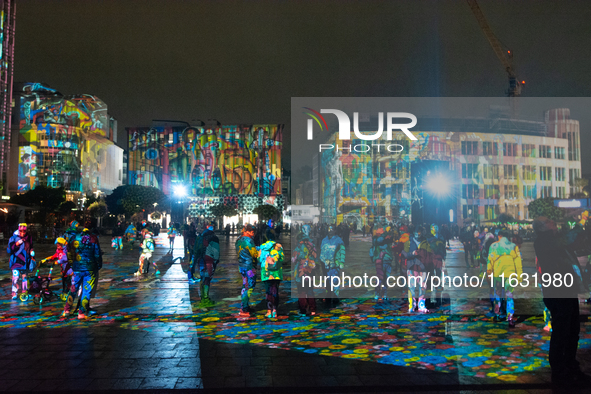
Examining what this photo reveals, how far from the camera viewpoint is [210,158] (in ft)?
277

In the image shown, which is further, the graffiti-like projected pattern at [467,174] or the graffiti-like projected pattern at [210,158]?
the graffiti-like projected pattern at [210,158]

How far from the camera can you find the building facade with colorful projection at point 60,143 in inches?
2874

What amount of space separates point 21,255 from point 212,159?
7584 cm

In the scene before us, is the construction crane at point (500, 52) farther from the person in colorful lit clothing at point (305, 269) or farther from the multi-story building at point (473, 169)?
the person in colorful lit clothing at point (305, 269)

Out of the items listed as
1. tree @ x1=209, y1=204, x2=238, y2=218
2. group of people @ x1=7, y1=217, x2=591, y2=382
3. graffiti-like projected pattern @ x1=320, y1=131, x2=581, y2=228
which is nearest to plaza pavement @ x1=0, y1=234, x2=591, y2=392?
group of people @ x1=7, y1=217, x2=591, y2=382

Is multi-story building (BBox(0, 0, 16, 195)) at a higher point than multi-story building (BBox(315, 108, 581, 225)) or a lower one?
higher

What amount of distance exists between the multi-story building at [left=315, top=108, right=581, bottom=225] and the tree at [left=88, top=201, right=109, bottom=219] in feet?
96.0

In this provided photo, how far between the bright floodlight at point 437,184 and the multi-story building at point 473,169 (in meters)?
26.7

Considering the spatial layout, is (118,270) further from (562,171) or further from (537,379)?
(562,171)

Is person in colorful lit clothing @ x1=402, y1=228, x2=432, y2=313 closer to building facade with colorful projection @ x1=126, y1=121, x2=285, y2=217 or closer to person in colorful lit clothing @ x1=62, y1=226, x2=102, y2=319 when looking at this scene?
person in colorful lit clothing @ x1=62, y1=226, x2=102, y2=319

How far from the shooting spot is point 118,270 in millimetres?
15883

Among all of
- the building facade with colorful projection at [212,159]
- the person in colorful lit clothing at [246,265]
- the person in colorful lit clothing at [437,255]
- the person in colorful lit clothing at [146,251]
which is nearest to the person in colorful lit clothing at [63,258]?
the person in colorful lit clothing at [246,265]

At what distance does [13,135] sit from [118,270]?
2798 inches

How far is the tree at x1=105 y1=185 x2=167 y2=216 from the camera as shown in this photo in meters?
61.2
